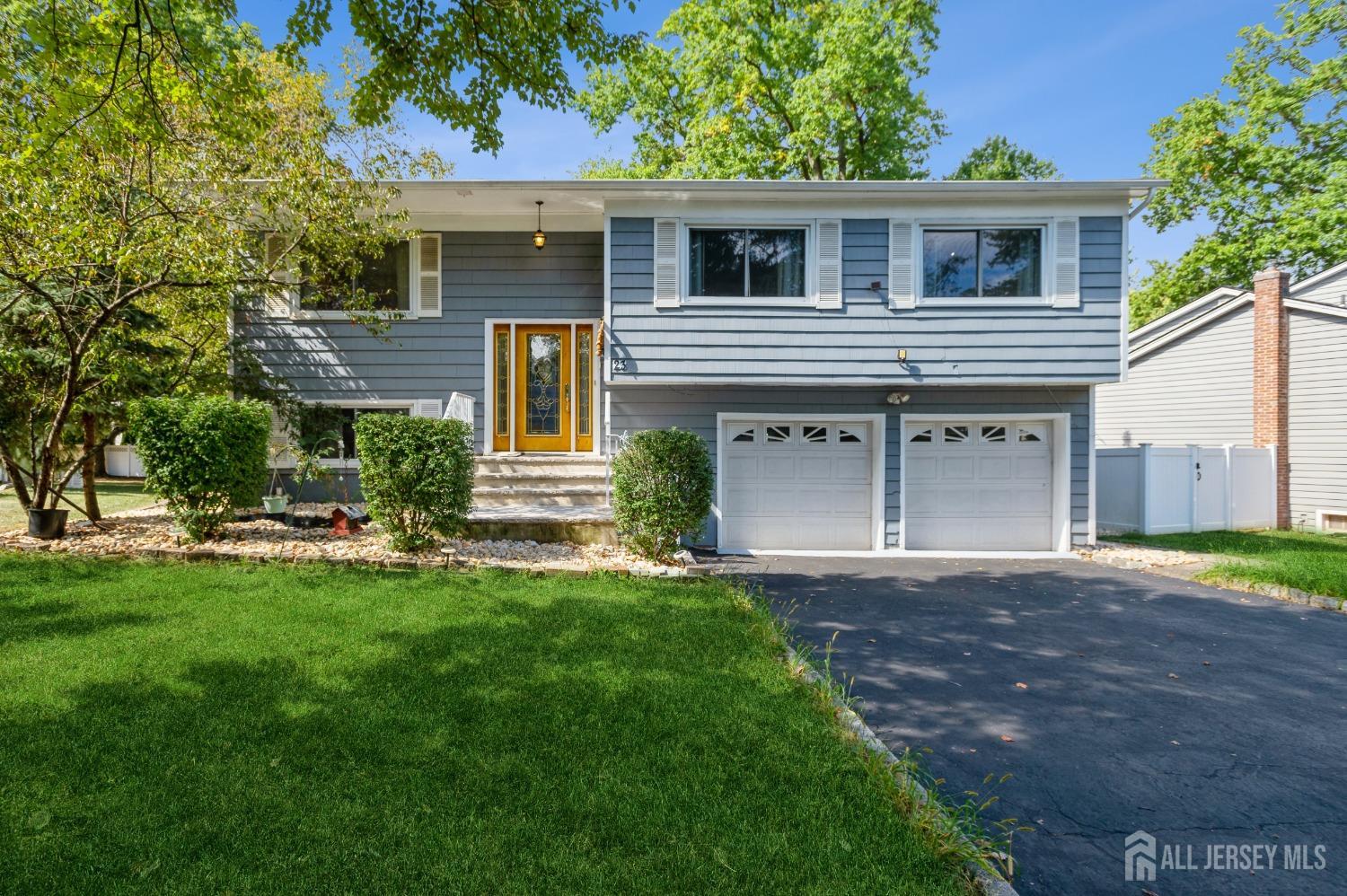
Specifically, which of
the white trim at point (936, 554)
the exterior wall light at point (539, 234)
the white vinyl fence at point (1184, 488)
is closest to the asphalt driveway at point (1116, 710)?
the white trim at point (936, 554)

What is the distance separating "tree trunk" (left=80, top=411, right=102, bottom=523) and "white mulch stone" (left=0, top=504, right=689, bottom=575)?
196 mm

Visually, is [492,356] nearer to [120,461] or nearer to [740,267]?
[740,267]

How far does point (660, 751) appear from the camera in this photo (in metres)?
2.71

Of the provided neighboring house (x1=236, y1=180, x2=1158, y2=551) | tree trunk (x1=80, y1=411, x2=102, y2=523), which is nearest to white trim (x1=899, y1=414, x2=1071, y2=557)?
neighboring house (x1=236, y1=180, x2=1158, y2=551)

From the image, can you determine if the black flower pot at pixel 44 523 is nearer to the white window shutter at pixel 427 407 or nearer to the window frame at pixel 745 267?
the white window shutter at pixel 427 407

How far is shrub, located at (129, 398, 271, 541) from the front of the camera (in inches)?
238

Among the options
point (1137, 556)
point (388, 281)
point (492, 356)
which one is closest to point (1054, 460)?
point (1137, 556)

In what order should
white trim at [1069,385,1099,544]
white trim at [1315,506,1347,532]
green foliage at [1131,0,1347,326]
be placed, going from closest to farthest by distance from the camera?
white trim at [1069,385,1099,544] < white trim at [1315,506,1347,532] < green foliage at [1131,0,1347,326]

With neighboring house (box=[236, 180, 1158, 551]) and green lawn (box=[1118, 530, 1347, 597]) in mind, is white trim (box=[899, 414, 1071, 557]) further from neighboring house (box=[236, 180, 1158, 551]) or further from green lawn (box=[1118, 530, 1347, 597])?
green lawn (box=[1118, 530, 1347, 597])

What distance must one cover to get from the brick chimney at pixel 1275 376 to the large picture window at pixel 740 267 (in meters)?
9.66

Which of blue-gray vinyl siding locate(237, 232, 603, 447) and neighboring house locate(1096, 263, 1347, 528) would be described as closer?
blue-gray vinyl siding locate(237, 232, 603, 447)

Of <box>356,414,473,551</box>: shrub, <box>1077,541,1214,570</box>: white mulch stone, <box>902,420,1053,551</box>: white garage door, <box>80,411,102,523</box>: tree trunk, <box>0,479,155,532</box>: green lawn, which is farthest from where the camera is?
<box>902,420,1053,551</box>: white garage door

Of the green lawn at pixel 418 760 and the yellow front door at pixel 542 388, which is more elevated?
the yellow front door at pixel 542 388

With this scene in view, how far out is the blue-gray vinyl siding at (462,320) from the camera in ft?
29.1
